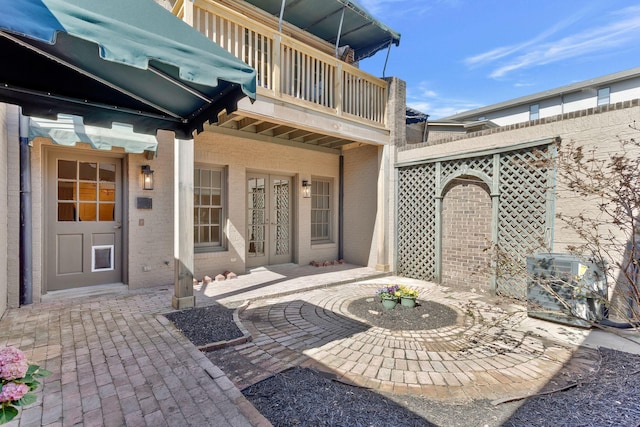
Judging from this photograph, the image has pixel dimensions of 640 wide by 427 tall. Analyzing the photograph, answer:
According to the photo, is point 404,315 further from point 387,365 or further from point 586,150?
point 586,150

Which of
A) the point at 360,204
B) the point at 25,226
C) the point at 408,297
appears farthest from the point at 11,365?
the point at 360,204

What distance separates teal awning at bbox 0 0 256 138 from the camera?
1.87m

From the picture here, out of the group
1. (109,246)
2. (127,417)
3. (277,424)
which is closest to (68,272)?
(109,246)

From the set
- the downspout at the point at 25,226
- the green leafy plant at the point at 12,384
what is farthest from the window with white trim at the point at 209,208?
the green leafy plant at the point at 12,384

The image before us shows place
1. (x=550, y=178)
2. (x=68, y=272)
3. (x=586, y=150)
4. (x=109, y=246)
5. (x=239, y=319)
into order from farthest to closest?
(x=109, y=246) → (x=68, y=272) → (x=550, y=178) → (x=586, y=150) → (x=239, y=319)

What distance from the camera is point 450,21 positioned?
27.0 feet

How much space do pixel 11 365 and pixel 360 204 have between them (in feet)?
23.6

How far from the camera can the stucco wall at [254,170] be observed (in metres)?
6.38

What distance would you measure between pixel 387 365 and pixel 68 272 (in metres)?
5.38

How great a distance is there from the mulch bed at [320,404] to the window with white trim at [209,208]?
448 cm

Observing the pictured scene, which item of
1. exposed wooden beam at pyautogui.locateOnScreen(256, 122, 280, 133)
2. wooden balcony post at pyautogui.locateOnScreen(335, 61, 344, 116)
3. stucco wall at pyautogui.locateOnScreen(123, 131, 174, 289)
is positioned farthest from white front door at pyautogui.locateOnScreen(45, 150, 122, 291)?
wooden balcony post at pyautogui.locateOnScreen(335, 61, 344, 116)

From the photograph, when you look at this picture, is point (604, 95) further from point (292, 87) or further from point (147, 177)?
point (147, 177)

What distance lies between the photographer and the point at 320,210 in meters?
8.41

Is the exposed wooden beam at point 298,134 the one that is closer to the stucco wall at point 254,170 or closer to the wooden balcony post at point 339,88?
the stucco wall at point 254,170
